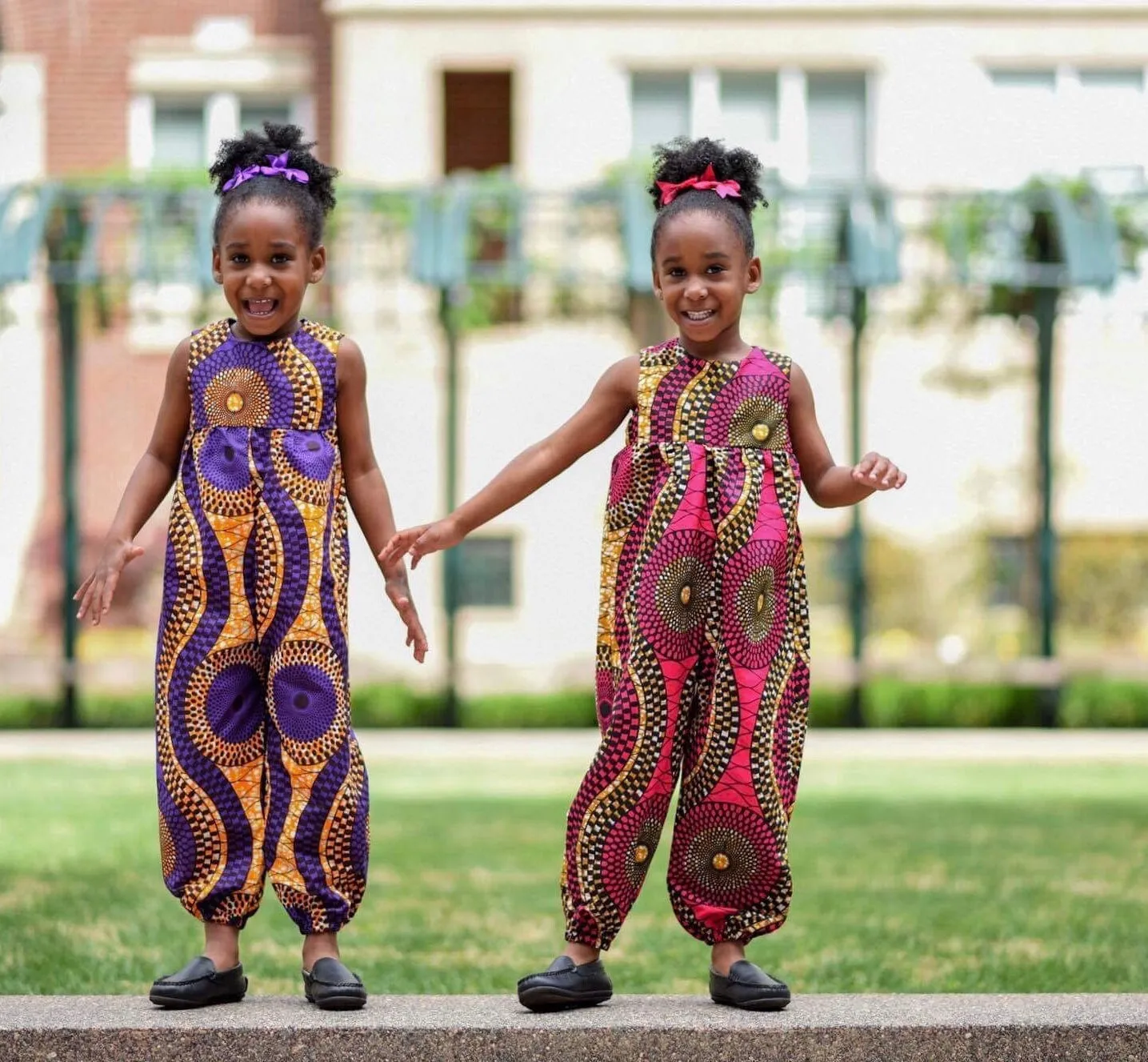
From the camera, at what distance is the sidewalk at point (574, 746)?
12531 millimetres

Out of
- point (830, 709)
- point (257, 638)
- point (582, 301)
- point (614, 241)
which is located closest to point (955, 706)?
point (830, 709)

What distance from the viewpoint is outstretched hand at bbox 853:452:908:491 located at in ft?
13.6

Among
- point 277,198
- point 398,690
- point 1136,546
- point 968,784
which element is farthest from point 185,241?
point 277,198

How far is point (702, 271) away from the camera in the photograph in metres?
Answer: 4.27

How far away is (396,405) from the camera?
734 inches

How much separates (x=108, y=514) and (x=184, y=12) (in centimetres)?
448

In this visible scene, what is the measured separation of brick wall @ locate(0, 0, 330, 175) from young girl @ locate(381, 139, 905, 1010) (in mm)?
15392

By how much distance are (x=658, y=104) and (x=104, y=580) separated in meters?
15.2

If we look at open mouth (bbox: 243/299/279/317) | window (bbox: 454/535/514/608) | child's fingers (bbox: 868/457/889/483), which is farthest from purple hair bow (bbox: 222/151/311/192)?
window (bbox: 454/535/514/608)

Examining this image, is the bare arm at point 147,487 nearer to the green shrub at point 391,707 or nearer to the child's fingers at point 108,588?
the child's fingers at point 108,588

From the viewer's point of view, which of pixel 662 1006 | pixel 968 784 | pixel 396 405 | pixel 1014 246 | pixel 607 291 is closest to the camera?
pixel 662 1006

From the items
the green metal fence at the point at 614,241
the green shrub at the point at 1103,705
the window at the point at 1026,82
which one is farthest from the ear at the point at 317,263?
the window at the point at 1026,82

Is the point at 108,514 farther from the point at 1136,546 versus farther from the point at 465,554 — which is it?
the point at 1136,546

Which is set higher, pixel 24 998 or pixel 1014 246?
pixel 1014 246
